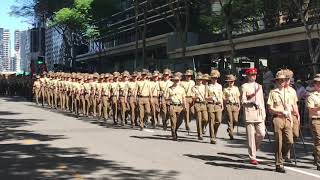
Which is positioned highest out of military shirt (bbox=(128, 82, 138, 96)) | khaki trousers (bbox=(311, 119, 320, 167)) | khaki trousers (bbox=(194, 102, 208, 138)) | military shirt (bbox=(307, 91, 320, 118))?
military shirt (bbox=(128, 82, 138, 96))

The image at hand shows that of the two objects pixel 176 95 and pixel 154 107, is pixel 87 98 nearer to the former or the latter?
pixel 154 107

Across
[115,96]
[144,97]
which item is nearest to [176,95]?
[144,97]

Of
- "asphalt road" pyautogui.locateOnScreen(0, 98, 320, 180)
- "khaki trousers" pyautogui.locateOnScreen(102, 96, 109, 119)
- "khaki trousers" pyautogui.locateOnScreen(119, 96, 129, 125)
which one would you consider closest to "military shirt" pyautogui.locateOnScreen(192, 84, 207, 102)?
"asphalt road" pyautogui.locateOnScreen(0, 98, 320, 180)

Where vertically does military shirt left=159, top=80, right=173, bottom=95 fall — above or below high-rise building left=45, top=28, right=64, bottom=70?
below

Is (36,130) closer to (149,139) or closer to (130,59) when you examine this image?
(149,139)

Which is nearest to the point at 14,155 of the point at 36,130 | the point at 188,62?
the point at 36,130

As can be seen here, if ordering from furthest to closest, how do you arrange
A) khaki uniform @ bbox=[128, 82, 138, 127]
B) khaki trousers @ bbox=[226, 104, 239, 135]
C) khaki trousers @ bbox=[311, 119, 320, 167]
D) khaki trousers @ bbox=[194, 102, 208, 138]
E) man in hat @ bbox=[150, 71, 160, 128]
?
khaki uniform @ bbox=[128, 82, 138, 127] < man in hat @ bbox=[150, 71, 160, 128] < khaki trousers @ bbox=[226, 104, 239, 135] < khaki trousers @ bbox=[194, 102, 208, 138] < khaki trousers @ bbox=[311, 119, 320, 167]

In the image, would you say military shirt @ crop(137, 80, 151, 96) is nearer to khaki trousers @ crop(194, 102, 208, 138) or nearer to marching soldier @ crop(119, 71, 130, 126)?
marching soldier @ crop(119, 71, 130, 126)

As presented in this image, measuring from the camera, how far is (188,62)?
3856cm

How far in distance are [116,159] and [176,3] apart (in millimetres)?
29221

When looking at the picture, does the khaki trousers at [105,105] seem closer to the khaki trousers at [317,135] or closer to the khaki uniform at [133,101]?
the khaki uniform at [133,101]

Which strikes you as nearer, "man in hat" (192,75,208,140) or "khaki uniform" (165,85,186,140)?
"man in hat" (192,75,208,140)

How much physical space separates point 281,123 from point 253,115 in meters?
0.80

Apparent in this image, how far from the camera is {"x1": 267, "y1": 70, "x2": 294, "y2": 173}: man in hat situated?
428 inches
